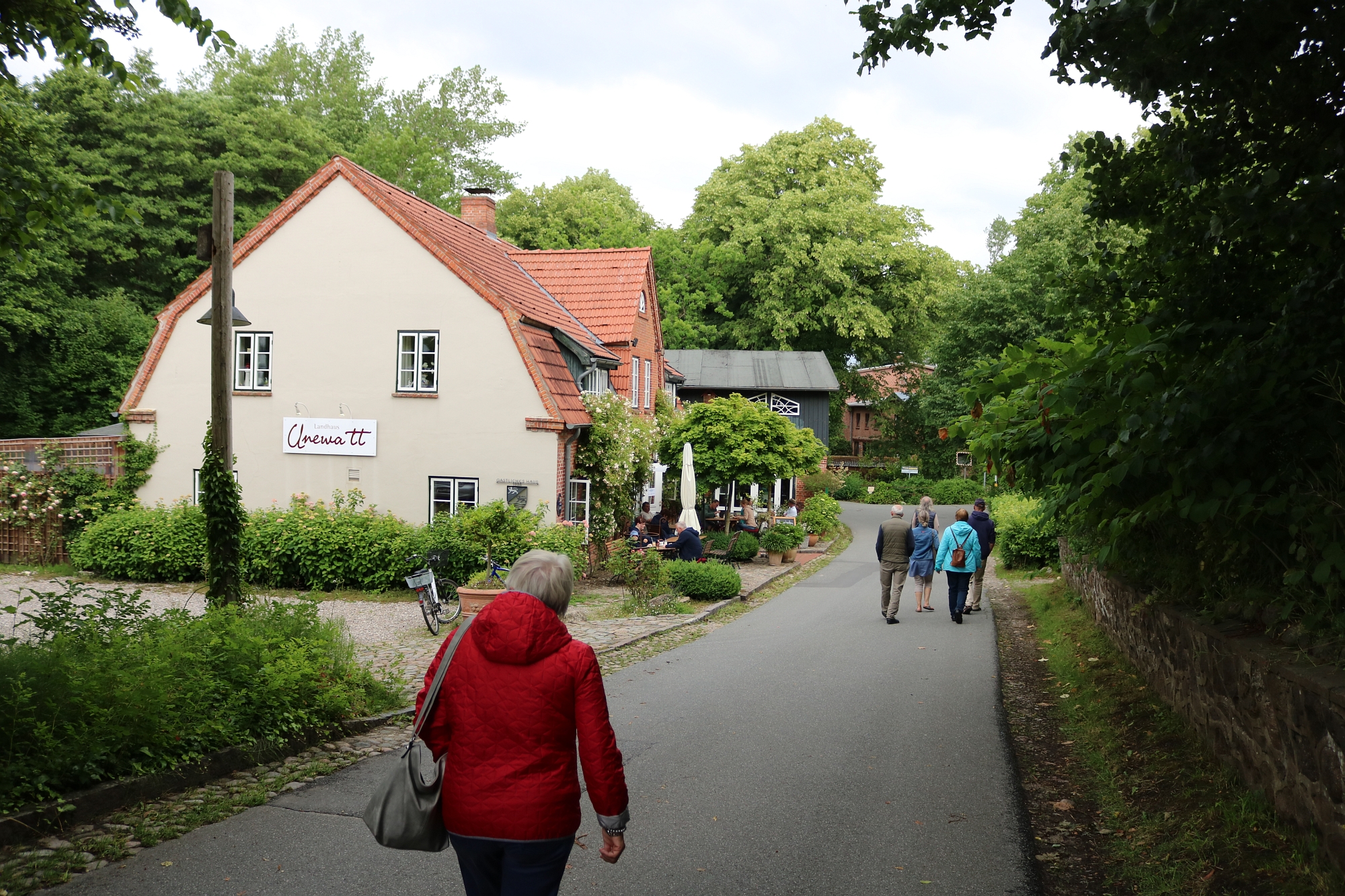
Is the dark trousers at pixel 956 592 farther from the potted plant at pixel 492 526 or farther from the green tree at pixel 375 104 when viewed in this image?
the green tree at pixel 375 104

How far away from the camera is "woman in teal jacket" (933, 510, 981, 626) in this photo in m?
15.6

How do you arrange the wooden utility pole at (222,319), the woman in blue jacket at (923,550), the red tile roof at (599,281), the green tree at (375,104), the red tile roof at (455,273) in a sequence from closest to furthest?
1. the wooden utility pole at (222,319)
2. the woman in blue jacket at (923,550)
3. the red tile roof at (455,273)
4. the red tile roof at (599,281)
5. the green tree at (375,104)

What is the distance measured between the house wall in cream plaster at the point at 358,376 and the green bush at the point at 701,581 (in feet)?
10.6

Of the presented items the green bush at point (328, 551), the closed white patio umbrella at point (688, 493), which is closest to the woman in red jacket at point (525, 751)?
the green bush at point (328, 551)

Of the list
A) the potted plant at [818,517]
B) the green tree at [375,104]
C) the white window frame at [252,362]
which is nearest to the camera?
the white window frame at [252,362]

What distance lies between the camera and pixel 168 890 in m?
5.02

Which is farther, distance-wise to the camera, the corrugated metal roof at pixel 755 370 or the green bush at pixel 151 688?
the corrugated metal roof at pixel 755 370

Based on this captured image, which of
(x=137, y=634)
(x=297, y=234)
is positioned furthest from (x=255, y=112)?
(x=137, y=634)

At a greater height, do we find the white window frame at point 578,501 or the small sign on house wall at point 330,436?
the small sign on house wall at point 330,436

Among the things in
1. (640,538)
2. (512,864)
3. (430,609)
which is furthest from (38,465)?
(512,864)

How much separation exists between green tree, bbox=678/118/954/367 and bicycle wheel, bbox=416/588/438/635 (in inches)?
1424

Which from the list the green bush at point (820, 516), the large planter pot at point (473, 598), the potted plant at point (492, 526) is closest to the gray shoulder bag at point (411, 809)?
the large planter pot at point (473, 598)

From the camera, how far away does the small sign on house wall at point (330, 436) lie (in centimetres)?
2123

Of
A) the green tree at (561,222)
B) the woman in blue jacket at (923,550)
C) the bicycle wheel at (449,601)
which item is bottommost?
the bicycle wheel at (449,601)
